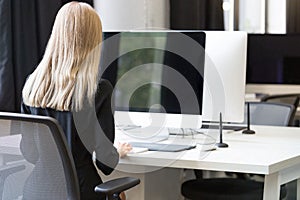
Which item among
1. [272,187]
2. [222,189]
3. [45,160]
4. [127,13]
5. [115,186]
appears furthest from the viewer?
[127,13]

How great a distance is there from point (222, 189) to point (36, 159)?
1.24 m

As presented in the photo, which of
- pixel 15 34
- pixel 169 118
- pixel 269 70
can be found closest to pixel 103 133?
pixel 169 118

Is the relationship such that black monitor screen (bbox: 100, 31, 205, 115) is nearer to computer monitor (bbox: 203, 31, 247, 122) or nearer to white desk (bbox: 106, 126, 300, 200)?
computer monitor (bbox: 203, 31, 247, 122)

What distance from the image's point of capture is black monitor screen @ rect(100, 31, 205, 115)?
2611mm

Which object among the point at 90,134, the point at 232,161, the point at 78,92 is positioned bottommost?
the point at 232,161

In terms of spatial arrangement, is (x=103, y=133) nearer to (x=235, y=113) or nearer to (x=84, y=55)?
(x=84, y=55)

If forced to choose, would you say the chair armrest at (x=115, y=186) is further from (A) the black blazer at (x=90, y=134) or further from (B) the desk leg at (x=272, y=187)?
(B) the desk leg at (x=272, y=187)

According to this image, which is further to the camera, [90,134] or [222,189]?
[222,189]

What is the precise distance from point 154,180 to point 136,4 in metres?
1.93

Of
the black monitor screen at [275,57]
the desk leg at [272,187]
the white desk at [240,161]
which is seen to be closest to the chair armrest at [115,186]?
the white desk at [240,161]

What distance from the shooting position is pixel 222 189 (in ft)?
9.40

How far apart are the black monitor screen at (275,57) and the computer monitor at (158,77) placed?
204 cm

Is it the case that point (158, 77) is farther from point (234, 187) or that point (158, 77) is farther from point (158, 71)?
point (234, 187)

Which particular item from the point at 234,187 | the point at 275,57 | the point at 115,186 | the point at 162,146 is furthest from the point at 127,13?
the point at 115,186
